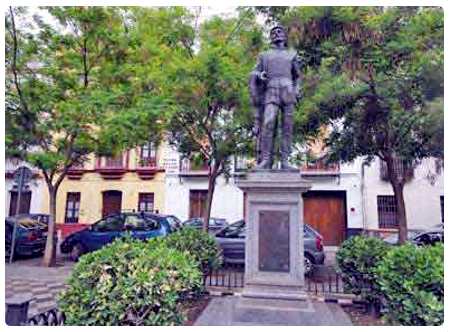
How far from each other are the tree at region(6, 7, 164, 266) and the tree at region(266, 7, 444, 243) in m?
3.49

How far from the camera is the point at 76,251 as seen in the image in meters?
10.8

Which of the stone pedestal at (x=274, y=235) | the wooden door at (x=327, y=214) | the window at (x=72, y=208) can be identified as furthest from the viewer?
the window at (x=72, y=208)

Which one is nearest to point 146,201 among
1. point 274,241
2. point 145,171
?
point 145,171

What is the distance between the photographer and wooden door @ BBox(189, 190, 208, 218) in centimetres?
1834

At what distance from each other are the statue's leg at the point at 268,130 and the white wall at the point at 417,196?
13.0 metres

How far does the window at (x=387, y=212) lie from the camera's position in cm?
1633

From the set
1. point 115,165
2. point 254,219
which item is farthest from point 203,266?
point 115,165

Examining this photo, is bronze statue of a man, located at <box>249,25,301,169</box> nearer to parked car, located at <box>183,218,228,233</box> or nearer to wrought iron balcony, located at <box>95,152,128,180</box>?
parked car, located at <box>183,218,228,233</box>

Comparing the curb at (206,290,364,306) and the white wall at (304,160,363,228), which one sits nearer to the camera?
the curb at (206,290,364,306)

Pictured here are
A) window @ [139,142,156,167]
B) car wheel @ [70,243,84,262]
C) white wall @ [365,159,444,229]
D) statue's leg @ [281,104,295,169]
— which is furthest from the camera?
window @ [139,142,156,167]

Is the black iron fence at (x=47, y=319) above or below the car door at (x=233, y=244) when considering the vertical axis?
below

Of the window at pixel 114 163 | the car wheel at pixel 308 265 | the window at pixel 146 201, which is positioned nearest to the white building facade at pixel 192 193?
the window at pixel 146 201

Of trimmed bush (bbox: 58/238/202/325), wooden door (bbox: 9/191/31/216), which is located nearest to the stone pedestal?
trimmed bush (bbox: 58/238/202/325)

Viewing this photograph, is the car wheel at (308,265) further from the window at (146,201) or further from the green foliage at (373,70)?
the window at (146,201)
